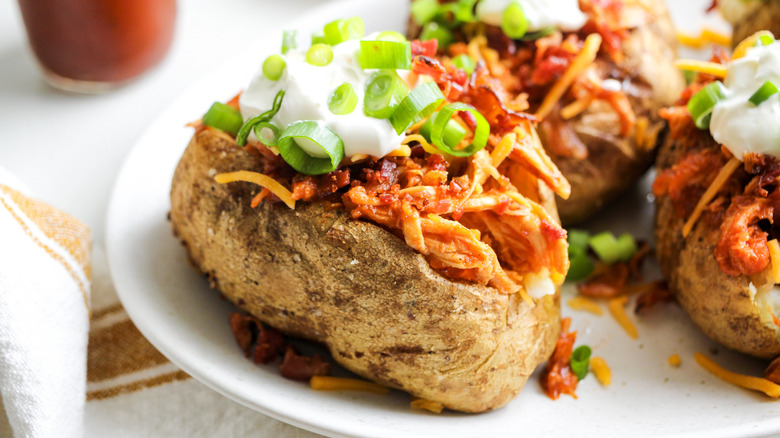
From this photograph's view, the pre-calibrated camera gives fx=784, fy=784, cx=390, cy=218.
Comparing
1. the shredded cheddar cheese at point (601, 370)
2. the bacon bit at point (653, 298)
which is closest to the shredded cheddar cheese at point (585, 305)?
the bacon bit at point (653, 298)

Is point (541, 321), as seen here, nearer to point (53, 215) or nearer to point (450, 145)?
point (450, 145)

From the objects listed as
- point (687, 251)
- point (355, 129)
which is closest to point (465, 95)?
point (355, 129)

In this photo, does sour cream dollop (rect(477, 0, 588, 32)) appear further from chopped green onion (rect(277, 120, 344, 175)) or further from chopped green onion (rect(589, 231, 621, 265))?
chopped green onion (rect(277, 120, 344, 175))

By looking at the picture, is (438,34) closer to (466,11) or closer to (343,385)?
(466,11)

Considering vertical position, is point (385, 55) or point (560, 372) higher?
point (385, 55)

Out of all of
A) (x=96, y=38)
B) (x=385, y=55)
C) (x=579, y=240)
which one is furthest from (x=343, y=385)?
(x=96, y=38)

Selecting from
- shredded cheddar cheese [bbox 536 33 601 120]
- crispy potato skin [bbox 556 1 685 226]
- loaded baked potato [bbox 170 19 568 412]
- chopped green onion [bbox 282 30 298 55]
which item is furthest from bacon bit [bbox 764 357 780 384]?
chopped green onion [bbox 282 30 298 55]
